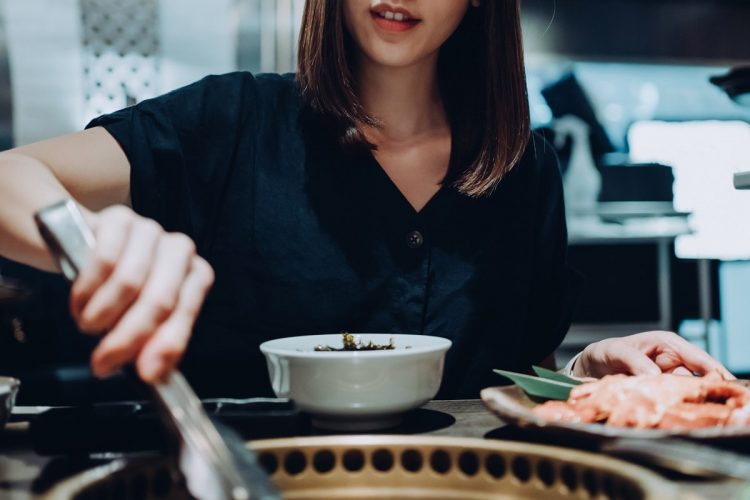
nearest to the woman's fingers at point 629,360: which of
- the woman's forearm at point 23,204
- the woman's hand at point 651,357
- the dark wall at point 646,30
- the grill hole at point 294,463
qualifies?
the woman's hand at point 651,357

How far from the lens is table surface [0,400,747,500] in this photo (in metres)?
0.61

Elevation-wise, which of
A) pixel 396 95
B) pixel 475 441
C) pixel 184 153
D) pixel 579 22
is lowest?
pixel 475 441

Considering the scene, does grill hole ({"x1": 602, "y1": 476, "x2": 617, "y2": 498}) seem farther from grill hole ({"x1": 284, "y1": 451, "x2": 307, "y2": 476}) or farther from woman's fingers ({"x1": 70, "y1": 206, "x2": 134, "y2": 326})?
woman's fingers ({"x1": 70, "y1": 206, "x2": 134, "y2": 326})

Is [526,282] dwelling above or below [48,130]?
below

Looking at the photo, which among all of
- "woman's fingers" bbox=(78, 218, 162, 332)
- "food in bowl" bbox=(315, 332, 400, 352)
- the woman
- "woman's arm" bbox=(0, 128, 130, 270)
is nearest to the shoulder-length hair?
the woman

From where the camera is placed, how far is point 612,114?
216 inches

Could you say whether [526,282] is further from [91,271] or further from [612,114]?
[612,114]

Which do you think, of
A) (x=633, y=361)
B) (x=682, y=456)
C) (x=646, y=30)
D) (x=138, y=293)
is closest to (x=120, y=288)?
(x=138, y=293)

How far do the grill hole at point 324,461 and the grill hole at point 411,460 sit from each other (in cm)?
6

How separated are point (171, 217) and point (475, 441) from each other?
0.91 metres

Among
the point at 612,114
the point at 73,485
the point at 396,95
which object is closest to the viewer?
the point at 73,485

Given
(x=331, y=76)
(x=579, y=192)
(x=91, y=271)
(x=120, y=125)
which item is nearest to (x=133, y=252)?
(x=91, y=271)

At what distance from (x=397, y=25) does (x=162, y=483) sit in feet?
2.97

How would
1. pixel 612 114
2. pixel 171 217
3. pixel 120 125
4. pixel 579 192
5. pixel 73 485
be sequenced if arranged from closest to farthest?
pixel 73 485 → pixel 120 125 → pixel 171 217 → pixel 579 192 → pixel 612 114
